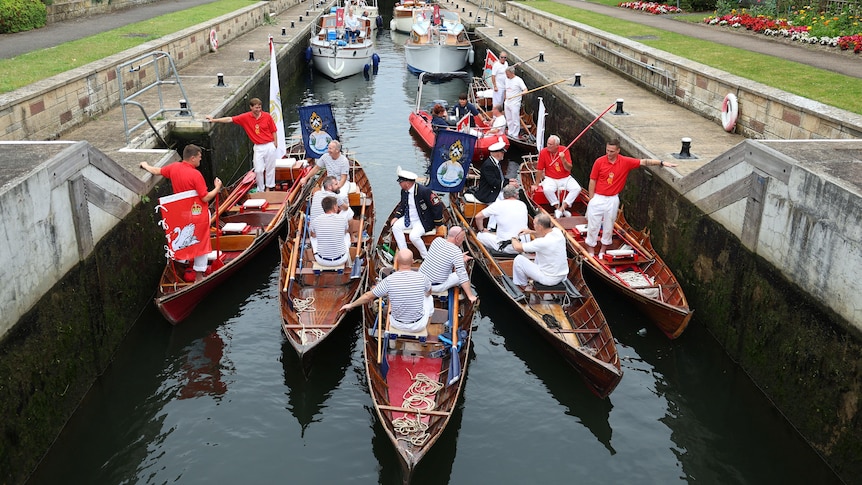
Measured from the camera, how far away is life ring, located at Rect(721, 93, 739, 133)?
15.4 metres

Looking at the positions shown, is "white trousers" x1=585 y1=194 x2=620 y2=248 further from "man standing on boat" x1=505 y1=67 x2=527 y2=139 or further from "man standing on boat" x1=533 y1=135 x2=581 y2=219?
"man standing on boat" x1=505 y1=67 x2=527 y2=139

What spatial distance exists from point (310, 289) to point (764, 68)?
12.6 metres

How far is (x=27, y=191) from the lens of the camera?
8578mm

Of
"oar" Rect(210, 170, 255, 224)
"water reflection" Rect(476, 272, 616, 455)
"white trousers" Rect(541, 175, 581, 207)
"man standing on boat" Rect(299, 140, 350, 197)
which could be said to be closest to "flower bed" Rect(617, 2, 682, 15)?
"white trousers" Rect(541, 175, 581, 207)

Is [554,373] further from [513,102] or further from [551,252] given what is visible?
[513,102]

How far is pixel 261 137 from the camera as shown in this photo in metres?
15.0

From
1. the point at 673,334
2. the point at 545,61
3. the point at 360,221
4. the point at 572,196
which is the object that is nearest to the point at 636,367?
the point at 673,334

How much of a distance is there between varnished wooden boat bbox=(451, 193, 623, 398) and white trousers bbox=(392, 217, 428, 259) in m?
1.03

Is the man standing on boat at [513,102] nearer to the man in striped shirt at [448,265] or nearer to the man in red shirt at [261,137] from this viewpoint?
the man in red shirt at [261,137]

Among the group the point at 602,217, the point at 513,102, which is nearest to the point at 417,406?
the point at 602,217

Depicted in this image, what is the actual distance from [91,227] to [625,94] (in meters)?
15.1

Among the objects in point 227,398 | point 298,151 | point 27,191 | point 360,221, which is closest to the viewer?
Result: point 27,191

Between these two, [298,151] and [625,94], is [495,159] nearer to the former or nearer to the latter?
[298,151]

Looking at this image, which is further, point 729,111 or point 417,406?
point 729,111
